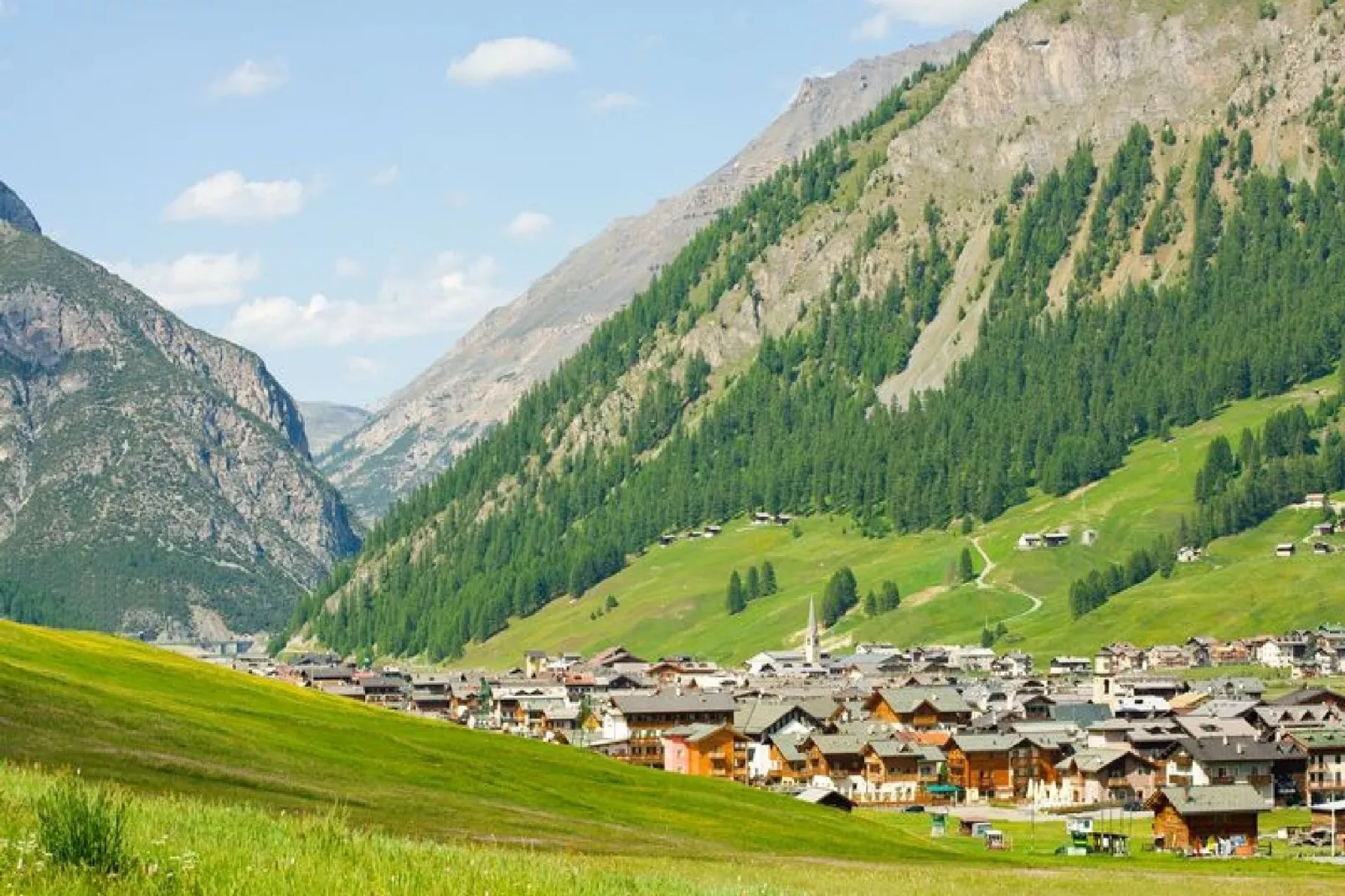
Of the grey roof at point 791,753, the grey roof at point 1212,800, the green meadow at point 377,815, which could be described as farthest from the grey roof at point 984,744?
the green meadow at point 377,815

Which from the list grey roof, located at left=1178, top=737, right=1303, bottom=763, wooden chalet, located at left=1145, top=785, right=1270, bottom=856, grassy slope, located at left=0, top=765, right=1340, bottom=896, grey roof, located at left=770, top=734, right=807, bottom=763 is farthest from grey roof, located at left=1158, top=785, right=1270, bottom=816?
grassy slope, located at left=0, top=765, right=1340, bottom=896

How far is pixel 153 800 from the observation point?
3466 centimetres

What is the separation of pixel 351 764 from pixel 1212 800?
74.8 metres

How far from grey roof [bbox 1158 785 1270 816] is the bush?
401 feet

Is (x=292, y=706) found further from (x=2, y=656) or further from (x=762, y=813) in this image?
(x=762, y=813)

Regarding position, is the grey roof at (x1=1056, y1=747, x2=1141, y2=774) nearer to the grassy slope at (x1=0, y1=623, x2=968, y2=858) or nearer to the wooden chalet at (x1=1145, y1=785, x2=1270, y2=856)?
the wooden chalet at (x1=1145, y1=785, x2=1270, y2=856)

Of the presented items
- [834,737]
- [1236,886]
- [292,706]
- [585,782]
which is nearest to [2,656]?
[292,706]

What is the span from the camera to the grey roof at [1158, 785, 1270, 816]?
445 feet

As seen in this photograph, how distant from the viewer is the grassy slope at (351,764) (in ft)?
217

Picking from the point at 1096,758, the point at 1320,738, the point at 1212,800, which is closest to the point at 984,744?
the point at 1096,758

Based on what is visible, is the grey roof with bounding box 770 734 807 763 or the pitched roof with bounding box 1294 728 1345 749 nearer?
the pitched roof with bounding box 1294 728 1345 749

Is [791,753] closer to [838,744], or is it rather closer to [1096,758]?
[838,744]

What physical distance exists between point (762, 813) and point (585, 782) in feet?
32.4

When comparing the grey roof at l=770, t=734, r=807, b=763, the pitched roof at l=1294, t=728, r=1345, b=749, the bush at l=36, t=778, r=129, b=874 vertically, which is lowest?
the grey roof at l=770, t=734, r=807, b=763
